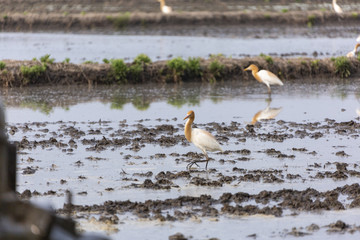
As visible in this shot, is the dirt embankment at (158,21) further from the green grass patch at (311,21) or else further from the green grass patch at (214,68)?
the green grass patch at (214,68)

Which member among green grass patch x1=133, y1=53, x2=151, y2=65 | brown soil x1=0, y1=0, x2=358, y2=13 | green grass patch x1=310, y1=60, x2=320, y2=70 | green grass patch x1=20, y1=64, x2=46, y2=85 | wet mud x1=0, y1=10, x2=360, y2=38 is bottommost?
green grass patch x1=20, y1=64, x2=46, y2=85

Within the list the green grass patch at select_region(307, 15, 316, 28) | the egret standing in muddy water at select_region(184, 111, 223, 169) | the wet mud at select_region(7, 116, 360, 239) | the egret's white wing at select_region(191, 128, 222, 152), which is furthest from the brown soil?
the egret's white wing at select_region(191, 128, 222, 152)

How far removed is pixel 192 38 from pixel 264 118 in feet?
73.0

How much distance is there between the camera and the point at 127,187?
31.0ft

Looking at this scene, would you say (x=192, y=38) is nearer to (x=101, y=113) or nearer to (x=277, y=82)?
(x=277, y=82)

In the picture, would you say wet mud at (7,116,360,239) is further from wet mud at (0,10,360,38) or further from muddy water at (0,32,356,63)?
wet mud at (0,10,360,38)

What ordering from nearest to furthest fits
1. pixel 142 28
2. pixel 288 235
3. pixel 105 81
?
pixel 288 235
pixel 105 81
pixel 142 28

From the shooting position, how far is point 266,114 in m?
16.1

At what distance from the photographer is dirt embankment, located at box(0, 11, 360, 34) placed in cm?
4006

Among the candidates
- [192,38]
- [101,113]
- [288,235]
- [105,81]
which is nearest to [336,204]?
[288,235]

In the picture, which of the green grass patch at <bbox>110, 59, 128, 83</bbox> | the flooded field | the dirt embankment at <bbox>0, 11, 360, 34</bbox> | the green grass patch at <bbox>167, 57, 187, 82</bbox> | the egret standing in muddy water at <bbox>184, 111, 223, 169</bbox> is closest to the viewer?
the flooded field

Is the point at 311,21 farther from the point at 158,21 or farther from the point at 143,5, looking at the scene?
the point at 143,5

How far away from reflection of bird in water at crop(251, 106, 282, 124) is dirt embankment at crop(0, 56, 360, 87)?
4991 millimetres

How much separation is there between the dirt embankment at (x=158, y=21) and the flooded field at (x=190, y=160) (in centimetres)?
2106
